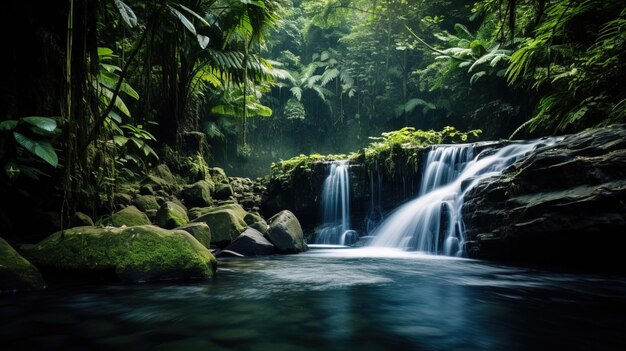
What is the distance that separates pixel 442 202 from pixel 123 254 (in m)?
5.34

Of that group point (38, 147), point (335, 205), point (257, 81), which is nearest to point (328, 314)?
point (38, 147)

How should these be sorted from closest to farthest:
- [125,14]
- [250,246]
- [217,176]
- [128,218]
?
[125,14] < [128,218] < [250,246] < [217,176]

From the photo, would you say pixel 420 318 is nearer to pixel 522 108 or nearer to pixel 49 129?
pixel 49 129

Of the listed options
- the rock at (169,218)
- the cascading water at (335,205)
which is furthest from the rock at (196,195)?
the cascading water at (335,205)

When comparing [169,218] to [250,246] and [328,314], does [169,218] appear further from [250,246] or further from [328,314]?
[328,314]

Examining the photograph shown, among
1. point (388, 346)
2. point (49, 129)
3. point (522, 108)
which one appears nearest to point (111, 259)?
point (49, 129)

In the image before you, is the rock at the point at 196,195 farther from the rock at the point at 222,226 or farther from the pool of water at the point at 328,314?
the pool of water at the point at 328,314

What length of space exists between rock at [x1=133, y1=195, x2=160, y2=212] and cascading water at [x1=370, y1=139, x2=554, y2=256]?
190 inches

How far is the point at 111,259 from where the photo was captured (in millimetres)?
3393

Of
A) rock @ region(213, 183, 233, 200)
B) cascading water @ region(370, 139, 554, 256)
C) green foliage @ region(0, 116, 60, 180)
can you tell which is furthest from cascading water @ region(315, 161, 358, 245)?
green foliage @ region(0, 116, 60, 180)

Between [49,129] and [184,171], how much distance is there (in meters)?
7.90

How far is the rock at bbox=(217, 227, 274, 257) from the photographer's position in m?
5.88

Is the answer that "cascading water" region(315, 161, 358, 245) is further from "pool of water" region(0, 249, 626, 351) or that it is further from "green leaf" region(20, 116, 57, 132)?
"green leaf" region(20, 116, 57, 132)

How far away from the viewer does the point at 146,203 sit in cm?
723
